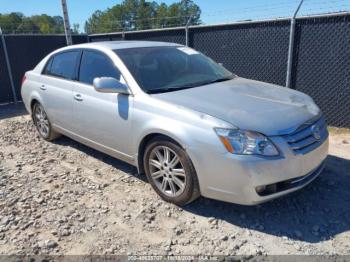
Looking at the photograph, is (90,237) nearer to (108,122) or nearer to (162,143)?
(162,143)

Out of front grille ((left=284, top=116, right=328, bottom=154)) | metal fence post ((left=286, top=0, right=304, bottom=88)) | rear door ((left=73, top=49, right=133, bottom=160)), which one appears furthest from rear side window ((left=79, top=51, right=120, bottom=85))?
metal fence post ((left=286, top=0, right=304, bottom=88))

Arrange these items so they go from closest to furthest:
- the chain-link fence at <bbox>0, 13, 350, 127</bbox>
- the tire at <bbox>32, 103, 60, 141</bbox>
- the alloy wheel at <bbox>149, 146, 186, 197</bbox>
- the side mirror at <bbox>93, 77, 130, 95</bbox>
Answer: the alloy wheel at <bbox>149, 146, 186, 197</bbox>, the side mirror at <bbox>93, 77, 130, 95</bbox>, the tire at <bbox>32, 103, 60, 141</bbox>, the chain-link fence at <bbox>0, 13, 350, 127</bbox>

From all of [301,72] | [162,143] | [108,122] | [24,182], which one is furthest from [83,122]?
[301,72]

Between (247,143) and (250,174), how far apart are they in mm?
270

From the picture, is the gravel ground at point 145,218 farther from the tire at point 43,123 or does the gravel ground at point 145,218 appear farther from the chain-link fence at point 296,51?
the chain-link fence at point 296,51

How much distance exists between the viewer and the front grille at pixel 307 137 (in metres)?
3.00

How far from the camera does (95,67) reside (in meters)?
4.28

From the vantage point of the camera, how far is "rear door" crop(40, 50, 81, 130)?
15.3ft

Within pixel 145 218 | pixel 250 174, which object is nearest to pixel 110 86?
pixel 145 218

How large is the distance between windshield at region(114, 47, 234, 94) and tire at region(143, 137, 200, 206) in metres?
0.66

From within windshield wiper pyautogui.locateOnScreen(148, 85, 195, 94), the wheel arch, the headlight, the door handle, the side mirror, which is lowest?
the wheel arch

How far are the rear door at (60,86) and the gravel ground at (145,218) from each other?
2.94 ft

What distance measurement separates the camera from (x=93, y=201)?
3.71 metres

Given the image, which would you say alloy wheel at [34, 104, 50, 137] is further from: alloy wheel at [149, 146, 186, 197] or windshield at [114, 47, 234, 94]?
alloy wheel at [149, 146, 186, 197]
